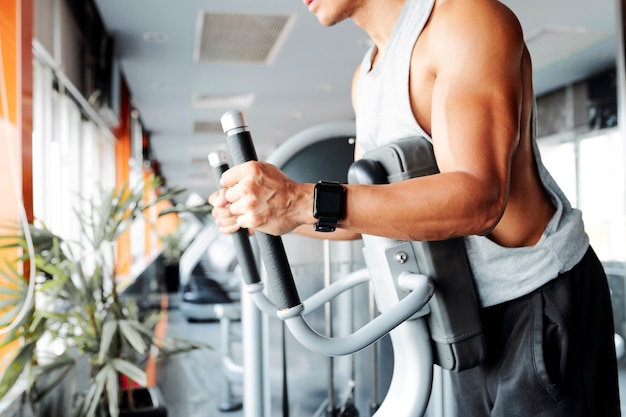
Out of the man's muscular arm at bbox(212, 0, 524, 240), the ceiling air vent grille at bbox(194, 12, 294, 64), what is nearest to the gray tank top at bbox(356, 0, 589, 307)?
Answer: the man's muscular arm at bbox(212, 0, 524, 240)

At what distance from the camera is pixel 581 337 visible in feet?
3.54

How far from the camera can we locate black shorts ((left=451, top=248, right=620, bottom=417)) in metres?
1.03

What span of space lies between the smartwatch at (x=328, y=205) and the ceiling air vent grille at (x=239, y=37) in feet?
13.6

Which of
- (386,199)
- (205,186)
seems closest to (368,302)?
(386,199)

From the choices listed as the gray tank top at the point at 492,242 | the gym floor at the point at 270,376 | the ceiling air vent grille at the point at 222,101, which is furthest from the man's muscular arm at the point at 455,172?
the ceiling air vent grille at the point at 222,101

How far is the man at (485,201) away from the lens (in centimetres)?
81

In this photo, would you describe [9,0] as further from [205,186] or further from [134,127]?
[205,186]

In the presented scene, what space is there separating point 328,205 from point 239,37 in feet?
15.5

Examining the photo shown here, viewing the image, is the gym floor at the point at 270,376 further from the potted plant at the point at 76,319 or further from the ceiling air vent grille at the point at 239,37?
the ceiling air vent grille at the point at 239,37

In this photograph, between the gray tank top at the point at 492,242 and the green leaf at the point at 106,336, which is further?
the green leaf at the point at 106,336

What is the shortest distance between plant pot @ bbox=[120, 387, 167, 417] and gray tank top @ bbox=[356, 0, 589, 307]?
1.89m

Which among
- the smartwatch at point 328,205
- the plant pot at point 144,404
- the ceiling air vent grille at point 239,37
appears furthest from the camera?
the ceiling air vent grille at point 239,37

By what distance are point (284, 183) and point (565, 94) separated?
126 inches

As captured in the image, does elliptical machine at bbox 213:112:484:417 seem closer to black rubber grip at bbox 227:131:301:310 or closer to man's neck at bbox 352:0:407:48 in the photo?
black rubber grip at bbox 227:131:301:310
